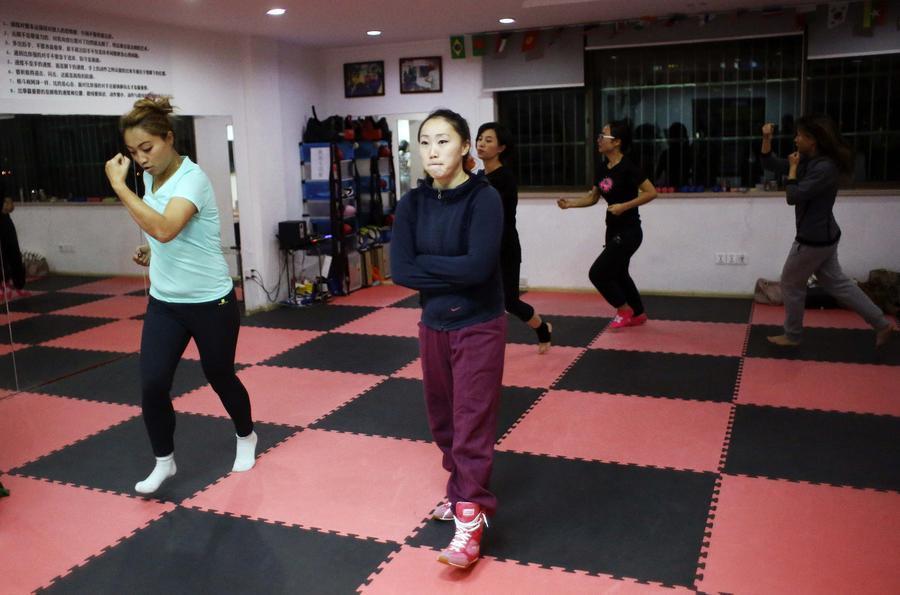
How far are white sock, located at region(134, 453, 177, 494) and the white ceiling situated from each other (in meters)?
3.41

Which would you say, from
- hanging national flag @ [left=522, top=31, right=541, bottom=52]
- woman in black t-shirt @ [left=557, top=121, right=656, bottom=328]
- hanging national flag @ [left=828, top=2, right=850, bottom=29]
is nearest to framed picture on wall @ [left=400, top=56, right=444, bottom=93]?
hanging national flag @ [left=522, top=31, right=541, bottom=52]

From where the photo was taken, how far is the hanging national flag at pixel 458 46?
25.2 ft

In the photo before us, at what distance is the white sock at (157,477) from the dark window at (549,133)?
5.32m

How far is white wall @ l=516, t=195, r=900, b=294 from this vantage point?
6.88 m

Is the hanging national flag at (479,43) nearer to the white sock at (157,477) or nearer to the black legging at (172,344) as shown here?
the black legging at (172,344)

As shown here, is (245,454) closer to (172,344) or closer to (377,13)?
(172,344)

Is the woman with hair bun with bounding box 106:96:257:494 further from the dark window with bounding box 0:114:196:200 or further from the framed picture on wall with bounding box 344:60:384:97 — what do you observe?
the framed picture on wall with bounding box 344:60:384:97

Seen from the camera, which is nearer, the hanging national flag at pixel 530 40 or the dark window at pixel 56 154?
the dark window at pixel 56 154

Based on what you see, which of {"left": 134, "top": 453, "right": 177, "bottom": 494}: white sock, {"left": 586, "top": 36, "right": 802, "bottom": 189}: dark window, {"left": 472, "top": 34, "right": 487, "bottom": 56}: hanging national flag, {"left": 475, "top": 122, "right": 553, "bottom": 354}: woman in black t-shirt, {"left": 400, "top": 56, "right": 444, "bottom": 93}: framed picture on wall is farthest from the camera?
{"left": 400, "top": 56, "right": 444, "bottom": 93}: framed picture on wall

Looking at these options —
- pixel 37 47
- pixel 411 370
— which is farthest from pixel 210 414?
pixel 37 47

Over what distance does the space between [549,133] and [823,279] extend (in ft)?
11.0

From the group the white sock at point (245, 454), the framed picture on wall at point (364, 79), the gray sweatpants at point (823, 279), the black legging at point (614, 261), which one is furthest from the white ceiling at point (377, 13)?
the white sock at point (245, 454)

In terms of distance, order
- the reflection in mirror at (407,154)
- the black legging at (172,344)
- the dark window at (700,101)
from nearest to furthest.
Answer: the black legging at (172,344), the dark window at (700,101), the reflection in mirror at (407,154)

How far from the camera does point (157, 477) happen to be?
3.33 meters
